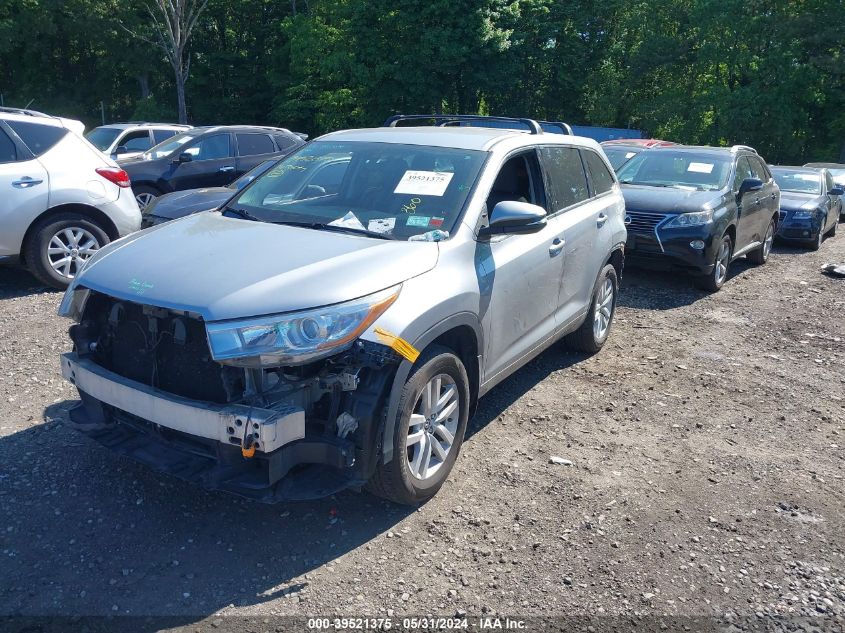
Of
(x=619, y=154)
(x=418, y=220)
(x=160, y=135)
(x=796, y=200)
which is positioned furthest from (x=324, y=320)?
(x=796, y=200)

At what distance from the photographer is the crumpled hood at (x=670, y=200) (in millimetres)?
8703

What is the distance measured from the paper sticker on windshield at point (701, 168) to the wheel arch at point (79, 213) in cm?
741

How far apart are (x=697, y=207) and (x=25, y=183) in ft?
24.4

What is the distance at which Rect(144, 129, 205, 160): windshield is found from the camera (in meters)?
11.4

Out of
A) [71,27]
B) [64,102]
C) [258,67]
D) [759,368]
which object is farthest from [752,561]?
[64,102]

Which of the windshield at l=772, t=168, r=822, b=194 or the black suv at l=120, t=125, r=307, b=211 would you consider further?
the windshield at l=772, t=168, r=822, b=194

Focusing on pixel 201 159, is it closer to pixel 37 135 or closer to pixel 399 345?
pixel 37 135

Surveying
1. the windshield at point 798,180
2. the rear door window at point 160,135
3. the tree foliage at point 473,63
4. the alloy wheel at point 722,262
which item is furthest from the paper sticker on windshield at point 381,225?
the tree foliage at point 473,63

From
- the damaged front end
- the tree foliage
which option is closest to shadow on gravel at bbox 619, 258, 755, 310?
the damaged front end

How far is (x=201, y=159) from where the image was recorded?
11.5m

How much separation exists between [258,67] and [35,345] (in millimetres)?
36754

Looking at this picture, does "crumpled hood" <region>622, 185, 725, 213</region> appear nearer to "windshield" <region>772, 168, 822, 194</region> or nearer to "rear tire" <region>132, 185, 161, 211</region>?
"windshield" <region>772, 168, 822, 194</region>

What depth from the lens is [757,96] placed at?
95.1ft

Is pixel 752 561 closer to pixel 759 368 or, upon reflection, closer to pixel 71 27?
pixel 759 368
